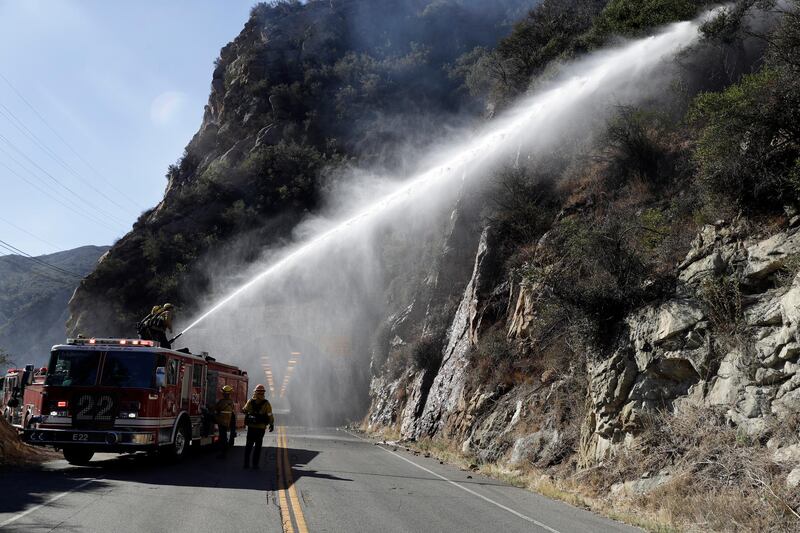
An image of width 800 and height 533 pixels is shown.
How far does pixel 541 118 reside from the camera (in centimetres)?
2695

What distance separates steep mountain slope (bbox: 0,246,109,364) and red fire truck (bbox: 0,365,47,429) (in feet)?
239

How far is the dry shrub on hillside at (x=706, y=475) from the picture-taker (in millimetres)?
7798

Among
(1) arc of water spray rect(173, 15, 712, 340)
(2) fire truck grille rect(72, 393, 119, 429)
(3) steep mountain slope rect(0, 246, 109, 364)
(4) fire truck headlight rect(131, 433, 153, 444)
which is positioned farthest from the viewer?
(3) steep mountain slope rect(0, 246, 109, 364)

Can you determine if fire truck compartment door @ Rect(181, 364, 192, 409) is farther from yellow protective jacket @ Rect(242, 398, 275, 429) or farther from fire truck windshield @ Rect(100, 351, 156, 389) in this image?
yellow protective jacket @ Rect(242, 398, 275, 429)

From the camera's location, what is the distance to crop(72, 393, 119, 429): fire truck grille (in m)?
12.0

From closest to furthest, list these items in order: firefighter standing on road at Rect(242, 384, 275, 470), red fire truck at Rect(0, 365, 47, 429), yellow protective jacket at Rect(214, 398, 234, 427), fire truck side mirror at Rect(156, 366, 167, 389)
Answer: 1. fire truck side mirror at Rect(156, 366, 167, 389)
2. red fire truck at Rect(0, 365, 47, 429)
3. firefighter standing on road at Rect(242, 384, 275, 470)
4. yellow protective jacket at Rect(214, 398, 234, 427)

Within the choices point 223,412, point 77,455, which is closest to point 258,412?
point 77,455

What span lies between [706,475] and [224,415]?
38.9ft

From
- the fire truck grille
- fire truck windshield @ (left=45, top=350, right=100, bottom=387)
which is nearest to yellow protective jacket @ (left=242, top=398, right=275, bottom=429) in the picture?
the fire truck grille

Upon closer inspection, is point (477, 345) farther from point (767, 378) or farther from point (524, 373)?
point (767, 378)

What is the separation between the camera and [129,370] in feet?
41.1

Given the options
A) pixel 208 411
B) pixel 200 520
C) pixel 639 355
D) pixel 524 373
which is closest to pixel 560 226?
pixel 524 373

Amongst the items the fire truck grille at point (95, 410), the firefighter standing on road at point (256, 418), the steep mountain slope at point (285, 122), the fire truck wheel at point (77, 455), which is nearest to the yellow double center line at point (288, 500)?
the firefighter standing on road at point (256, 418)

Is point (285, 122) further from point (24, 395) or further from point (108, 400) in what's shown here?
point (108, 400)
